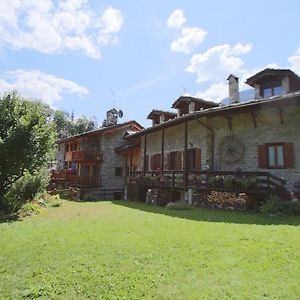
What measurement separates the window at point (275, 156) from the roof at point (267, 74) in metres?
4.07

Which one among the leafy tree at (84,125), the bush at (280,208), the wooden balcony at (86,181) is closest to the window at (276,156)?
the bush at (280,208)

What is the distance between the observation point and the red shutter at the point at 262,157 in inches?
581

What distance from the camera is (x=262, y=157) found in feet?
48.9

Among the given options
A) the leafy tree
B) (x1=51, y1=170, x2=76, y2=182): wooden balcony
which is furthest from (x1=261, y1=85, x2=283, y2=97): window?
the leafy tree

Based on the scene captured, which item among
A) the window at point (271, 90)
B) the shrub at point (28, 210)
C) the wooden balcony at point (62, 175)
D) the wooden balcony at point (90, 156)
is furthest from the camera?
the wooden balcony at point (62, 175)

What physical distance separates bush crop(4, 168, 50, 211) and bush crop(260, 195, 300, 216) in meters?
11.0

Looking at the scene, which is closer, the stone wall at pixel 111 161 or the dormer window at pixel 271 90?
the dormer window at pixel 271 90

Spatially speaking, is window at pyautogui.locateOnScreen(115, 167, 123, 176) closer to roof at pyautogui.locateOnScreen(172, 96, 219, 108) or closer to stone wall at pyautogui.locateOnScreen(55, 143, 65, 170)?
stone wall at pyautogui.locateOnScreen(55, 143, 65, 170)

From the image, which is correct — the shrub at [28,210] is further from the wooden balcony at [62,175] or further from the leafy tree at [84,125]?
the leafy tree at [84,125]

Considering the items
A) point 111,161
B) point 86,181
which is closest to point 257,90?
point 111,161

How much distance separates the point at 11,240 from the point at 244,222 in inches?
283

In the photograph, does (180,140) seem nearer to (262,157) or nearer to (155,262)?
(262,157)

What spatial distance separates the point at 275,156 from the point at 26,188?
41.4 ft

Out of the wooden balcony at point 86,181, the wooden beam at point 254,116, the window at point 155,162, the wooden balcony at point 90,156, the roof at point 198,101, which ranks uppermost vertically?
the roof at point 198,101
